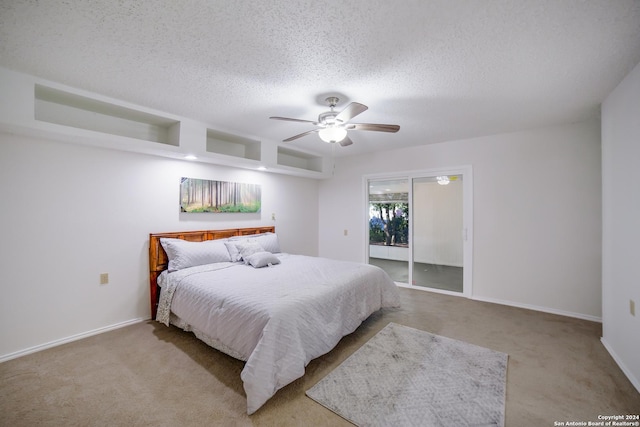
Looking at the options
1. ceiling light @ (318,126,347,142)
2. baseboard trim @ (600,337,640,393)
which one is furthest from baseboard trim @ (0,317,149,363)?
baseboard trim @ (600,337,640,393)

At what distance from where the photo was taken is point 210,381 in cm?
205

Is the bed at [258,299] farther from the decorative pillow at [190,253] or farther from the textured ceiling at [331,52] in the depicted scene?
the textured ceiling at [331,52]

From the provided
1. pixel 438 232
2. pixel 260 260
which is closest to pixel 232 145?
pixel 260 260

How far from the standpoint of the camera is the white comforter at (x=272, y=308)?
1.83m

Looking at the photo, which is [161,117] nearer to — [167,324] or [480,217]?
[167,324]

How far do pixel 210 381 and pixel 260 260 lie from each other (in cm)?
144

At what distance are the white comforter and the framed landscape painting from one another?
97cm

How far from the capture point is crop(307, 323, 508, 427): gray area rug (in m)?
1.69

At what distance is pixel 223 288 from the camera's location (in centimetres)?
243

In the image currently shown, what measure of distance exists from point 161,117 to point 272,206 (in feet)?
7.33

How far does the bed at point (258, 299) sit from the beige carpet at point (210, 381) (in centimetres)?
17

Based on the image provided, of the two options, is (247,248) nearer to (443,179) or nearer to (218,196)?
(218,196)

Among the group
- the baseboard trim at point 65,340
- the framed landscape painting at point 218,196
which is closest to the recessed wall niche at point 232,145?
the framed landscape painting at point 218,196

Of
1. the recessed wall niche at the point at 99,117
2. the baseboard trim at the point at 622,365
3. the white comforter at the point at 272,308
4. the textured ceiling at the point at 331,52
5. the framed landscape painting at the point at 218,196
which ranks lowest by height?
the baseboard trim at the point at 622,365
